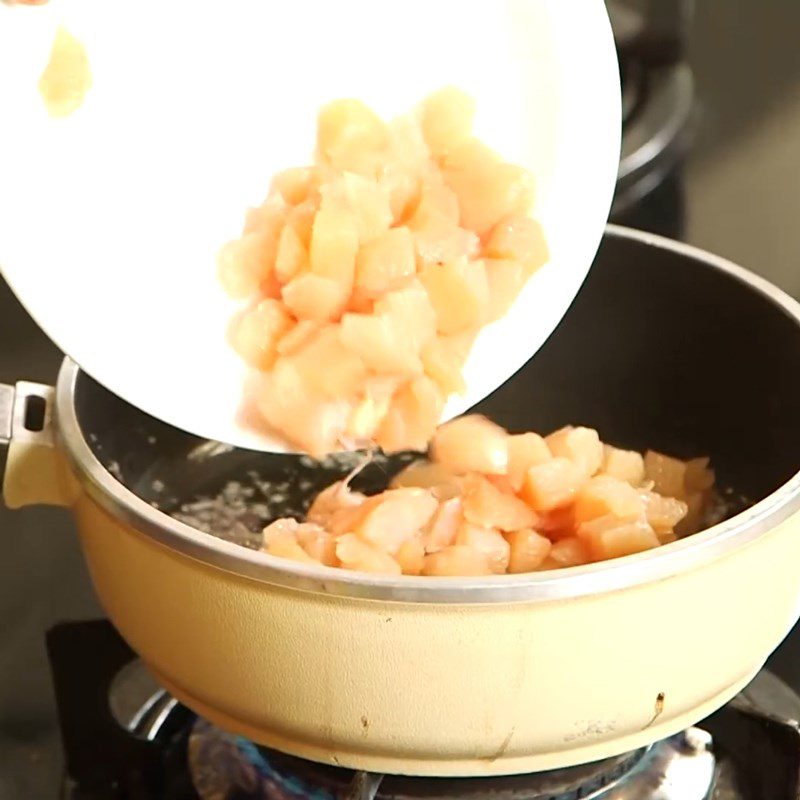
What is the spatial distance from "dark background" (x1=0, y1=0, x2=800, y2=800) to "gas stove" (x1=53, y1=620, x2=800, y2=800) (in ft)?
0.09

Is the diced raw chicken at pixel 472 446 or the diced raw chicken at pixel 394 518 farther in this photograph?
the diced raw chicken at pixel 472 446

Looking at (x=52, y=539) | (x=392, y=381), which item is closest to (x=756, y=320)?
(x=392, y=381)

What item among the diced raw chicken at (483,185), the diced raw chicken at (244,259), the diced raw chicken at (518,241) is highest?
the diced raw chicken at (483,185)

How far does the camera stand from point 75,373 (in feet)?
2.62

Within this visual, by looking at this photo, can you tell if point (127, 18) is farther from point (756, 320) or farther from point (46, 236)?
point (756, 320)

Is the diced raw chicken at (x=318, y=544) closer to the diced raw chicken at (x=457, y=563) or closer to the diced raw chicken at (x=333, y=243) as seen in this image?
the diced raw chicken at (x=457, y=563)

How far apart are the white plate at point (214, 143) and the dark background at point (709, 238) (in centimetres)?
25

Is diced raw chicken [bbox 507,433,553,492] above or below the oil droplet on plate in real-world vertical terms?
below

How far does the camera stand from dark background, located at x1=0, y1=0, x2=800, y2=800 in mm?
856

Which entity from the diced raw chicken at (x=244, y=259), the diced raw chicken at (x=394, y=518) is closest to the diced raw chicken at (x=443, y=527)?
the diced raw chicken at (x=394, y=518)

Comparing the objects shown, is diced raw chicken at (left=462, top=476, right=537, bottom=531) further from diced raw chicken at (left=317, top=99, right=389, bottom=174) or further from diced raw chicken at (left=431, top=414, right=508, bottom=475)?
diced raw chicken at (left=317, top=99, right=389, bottom=174)

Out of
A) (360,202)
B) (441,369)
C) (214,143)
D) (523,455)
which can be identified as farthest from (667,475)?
(214,143)

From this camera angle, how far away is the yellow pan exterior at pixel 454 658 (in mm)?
616

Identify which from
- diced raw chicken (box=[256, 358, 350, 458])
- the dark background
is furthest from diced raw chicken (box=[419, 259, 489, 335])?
the dark background
